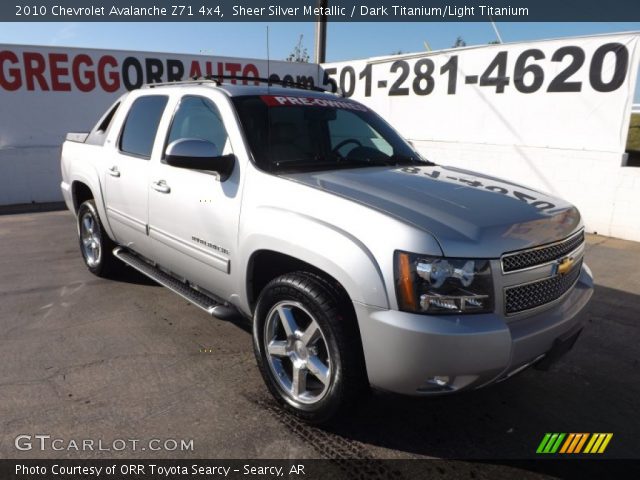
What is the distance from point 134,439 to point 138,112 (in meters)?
2.84

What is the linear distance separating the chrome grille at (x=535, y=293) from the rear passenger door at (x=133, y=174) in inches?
108

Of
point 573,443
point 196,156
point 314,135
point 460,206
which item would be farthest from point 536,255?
point 196,156

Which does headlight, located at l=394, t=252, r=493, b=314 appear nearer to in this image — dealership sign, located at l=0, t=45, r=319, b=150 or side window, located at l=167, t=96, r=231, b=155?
side window, located at l=167, t=96, r=231, b=155

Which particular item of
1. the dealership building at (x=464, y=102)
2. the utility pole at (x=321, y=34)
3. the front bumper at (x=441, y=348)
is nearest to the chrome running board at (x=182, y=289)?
the front bumper at (x=441, y=348)

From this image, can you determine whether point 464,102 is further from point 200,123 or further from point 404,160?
point 200,123

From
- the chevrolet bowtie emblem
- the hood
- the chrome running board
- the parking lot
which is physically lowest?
the parking lot

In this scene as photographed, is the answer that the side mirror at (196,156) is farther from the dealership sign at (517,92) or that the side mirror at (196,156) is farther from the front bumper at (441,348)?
the dealership sign at (517,92)

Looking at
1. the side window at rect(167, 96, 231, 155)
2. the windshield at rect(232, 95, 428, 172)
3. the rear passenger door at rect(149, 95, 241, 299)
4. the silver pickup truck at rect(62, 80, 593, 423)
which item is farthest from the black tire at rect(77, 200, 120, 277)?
the windshield at rect(232, 95, 428, 172)

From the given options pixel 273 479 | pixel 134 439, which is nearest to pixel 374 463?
pixel 273 479

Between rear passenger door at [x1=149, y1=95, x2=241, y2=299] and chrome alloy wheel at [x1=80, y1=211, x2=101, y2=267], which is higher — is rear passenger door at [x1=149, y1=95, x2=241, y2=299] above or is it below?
above

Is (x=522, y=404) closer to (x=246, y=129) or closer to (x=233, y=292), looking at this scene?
(x=233, y=292)

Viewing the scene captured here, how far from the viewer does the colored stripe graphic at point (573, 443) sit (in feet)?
8.59

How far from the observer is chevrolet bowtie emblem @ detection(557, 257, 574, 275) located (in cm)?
257

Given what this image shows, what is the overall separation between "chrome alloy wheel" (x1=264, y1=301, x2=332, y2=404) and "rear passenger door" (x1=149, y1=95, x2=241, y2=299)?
1.63 ft
